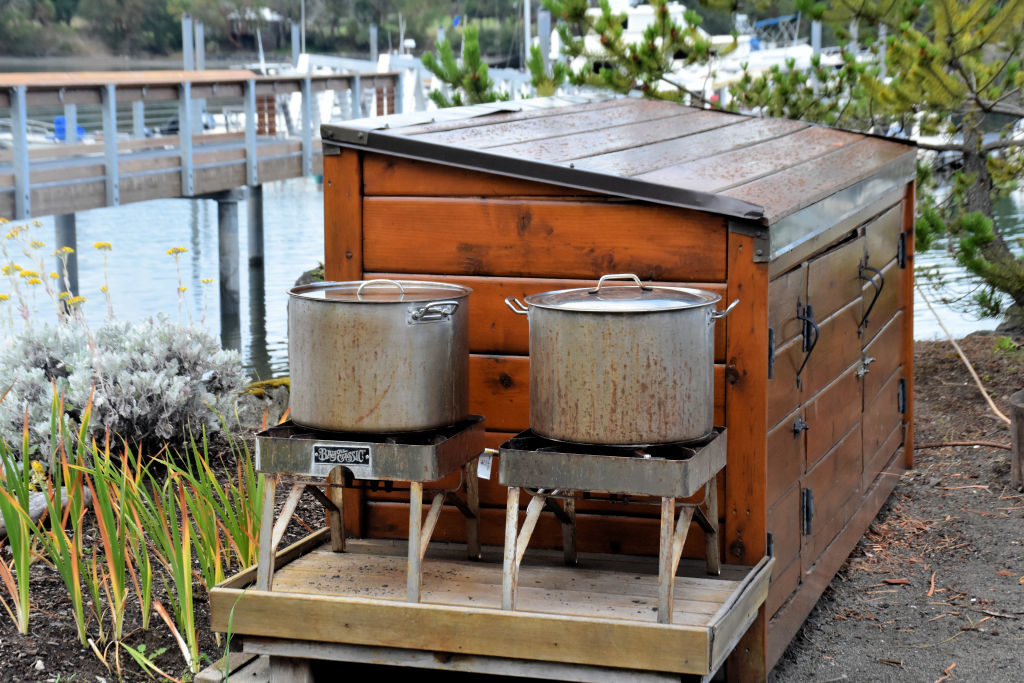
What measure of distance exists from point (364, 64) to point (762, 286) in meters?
37.0

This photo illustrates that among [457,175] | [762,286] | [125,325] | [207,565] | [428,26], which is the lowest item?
[207,565]

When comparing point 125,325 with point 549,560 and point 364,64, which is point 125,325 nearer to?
point 549,560

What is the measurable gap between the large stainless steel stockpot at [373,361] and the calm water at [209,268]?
179 inches

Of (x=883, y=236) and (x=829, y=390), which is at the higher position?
(x=883, y=236)

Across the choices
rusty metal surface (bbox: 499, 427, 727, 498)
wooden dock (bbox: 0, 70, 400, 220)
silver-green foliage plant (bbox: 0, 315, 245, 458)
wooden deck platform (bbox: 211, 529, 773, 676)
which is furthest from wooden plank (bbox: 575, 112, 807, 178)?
wooden dock (bbox: 0, 70, 400, 220)

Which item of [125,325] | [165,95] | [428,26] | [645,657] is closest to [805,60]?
[428,26]

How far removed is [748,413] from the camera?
10.7ft

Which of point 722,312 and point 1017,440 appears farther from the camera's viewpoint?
point 1017,440

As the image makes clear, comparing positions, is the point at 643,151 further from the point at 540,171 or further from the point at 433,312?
the point at 433,312

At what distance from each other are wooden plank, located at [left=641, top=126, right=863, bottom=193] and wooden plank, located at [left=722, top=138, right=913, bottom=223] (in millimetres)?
39

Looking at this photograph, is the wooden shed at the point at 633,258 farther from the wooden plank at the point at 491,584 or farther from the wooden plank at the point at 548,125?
the wooden plank at the point at 491,584

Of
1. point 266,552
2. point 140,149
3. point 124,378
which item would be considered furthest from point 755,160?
point 140,149

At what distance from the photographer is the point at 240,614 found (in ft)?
9.84

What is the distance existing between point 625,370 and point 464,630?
2.41 feet
